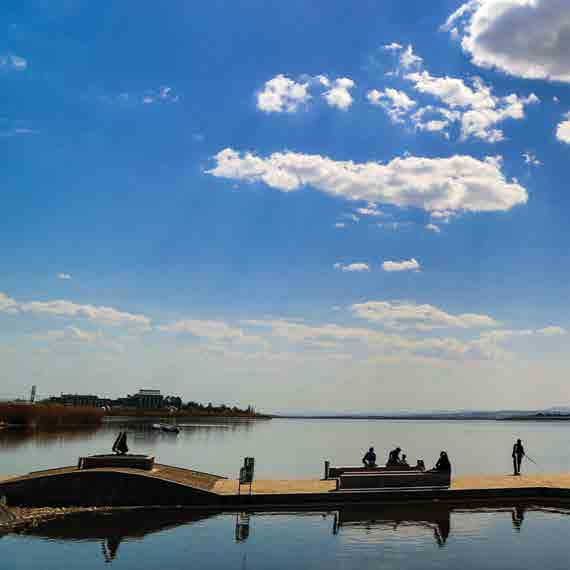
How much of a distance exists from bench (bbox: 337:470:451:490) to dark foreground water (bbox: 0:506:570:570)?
163cm

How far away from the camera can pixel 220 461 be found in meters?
59.9

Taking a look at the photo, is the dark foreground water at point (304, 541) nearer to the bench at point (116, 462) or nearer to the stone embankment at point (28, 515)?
the stone embankment at point (28, 515)

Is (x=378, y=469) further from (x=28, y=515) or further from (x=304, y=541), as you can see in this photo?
(x=28, y=515)

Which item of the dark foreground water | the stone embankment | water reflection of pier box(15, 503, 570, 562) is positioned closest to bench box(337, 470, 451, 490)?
water reflection of pier box(15, 503, 570, 562)

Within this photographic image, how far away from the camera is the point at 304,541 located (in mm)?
21469

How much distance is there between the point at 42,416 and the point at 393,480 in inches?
3793

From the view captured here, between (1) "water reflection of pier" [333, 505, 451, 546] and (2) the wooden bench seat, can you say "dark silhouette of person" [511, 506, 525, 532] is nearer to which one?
(1) "water reflection of pier" [333, 505, 451, 546]

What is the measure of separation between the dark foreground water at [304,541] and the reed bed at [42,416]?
91421 mm

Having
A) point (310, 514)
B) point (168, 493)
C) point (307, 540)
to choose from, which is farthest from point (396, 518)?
point (168, 493)

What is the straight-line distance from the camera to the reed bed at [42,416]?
10588cm

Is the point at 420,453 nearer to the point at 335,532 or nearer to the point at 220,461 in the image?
the point at 220,461

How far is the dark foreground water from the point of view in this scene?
19.2 m

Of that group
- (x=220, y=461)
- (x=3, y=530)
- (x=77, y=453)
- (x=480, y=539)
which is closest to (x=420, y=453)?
(x=220, y=461)

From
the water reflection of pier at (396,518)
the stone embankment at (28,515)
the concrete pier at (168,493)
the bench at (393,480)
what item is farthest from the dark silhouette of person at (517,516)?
the stone embankment at (28,515)
